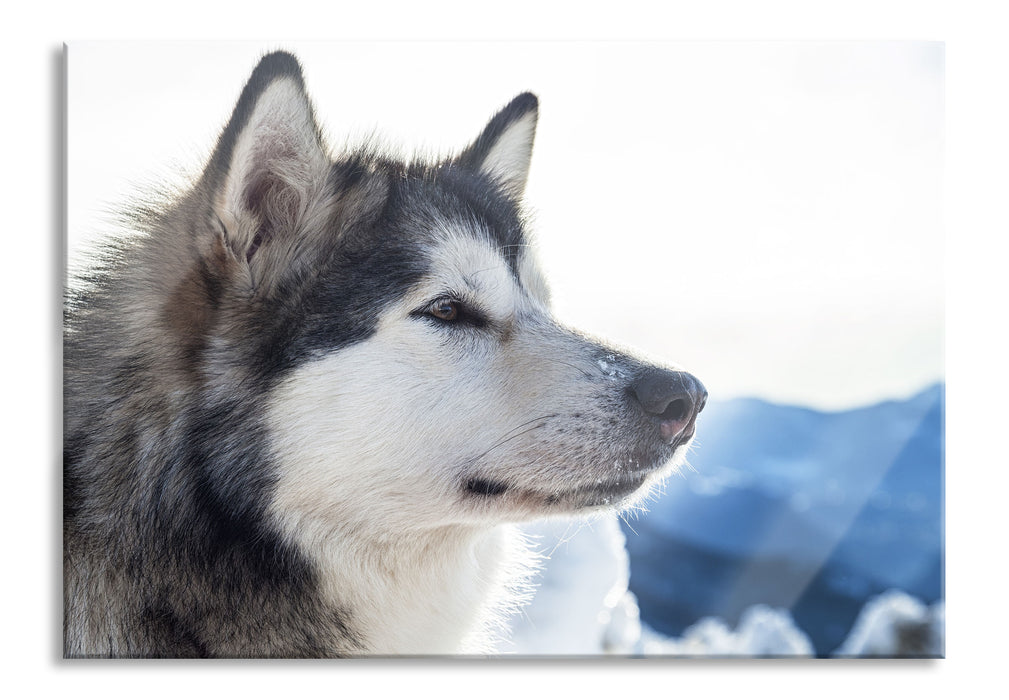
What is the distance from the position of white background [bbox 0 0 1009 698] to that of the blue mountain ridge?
76 millimetres

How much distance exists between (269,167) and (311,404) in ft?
1.46

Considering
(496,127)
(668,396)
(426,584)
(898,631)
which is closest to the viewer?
(668,396)

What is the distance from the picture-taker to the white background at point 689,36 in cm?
205

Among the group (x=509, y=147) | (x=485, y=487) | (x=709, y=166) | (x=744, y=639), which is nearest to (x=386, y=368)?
(x=485, y=487)

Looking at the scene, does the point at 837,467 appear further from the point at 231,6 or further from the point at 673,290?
the point at 231,6

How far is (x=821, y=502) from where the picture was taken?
209 cm

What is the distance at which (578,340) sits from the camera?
1736 mm

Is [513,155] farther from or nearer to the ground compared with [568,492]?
farther from the ground

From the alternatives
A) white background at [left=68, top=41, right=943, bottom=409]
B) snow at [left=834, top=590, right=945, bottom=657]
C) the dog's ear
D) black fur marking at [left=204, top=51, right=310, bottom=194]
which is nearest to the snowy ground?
snow at [left=834, top=590, right=945, bottom=657]

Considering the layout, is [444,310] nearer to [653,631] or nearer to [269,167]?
[269,167]

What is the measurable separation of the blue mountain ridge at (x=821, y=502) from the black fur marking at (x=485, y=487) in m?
0.57

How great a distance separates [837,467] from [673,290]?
1.83 feet

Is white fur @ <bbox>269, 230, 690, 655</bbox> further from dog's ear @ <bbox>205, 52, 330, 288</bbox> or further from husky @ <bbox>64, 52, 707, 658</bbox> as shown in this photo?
dog's ear @ <bbox>205, 52, 330, 288</bbox>

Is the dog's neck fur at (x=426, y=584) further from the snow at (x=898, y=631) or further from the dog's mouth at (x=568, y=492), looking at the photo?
the snow at (x=898, y=631)
